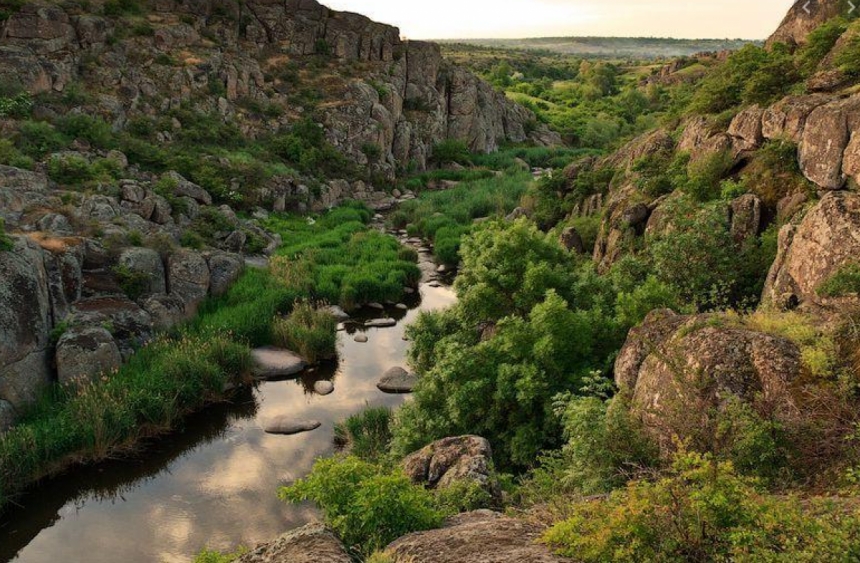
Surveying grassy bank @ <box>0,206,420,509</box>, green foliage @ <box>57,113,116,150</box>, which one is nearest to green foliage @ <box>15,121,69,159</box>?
green foliage @ <box>57,113,116,150</box>

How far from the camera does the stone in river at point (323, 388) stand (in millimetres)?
21766

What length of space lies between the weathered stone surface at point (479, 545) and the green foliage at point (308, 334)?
50.4 ft

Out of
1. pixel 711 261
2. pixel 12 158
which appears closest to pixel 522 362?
pixel 711 261

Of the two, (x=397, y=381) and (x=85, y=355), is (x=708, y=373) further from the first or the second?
(x=85, y=355)

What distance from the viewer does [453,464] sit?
496 inches

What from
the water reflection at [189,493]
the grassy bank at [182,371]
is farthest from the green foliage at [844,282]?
the grassy bank at [182,371]

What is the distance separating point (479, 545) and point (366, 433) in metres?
10.4

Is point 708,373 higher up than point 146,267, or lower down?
higher up

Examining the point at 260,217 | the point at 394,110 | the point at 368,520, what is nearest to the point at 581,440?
the point at 368,520

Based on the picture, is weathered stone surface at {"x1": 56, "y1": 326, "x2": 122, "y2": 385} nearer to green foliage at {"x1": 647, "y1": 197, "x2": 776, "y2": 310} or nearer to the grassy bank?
the grassy bank

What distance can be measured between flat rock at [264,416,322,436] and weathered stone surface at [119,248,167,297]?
8.10m

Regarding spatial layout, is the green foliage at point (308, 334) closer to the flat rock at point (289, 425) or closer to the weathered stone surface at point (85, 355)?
the flat rock at point (289, 425)

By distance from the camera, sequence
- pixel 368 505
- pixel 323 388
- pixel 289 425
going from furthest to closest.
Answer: pixel 323 388 < pixel 289 425 < pixel 368 505

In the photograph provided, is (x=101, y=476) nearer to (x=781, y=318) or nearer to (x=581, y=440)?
(x=581, y=440)
